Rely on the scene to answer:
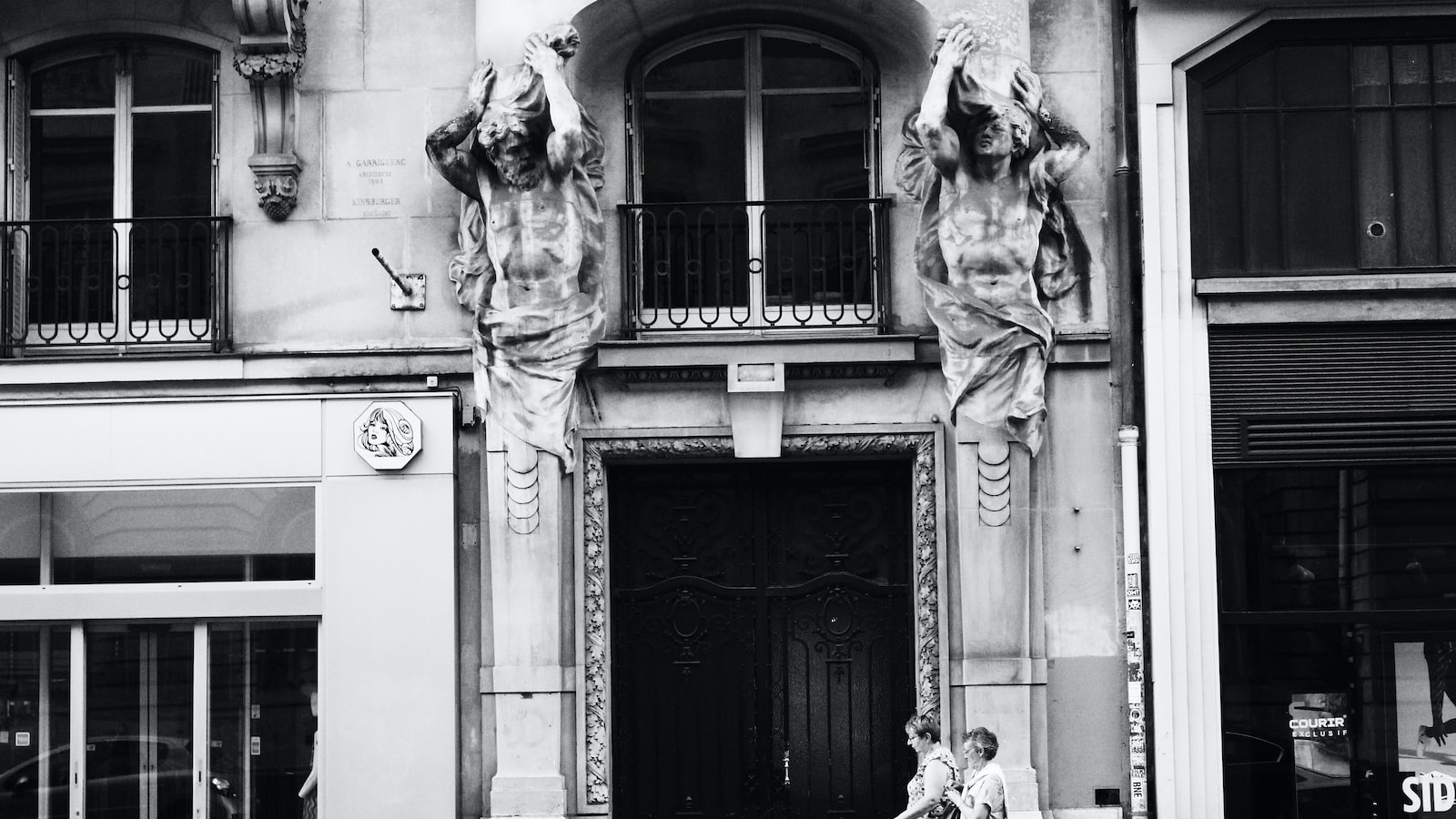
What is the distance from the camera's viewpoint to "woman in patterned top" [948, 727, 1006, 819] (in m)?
10.1

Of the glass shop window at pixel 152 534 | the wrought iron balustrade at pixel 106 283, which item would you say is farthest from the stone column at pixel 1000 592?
the wrought iron balustrade at pixel 106 283

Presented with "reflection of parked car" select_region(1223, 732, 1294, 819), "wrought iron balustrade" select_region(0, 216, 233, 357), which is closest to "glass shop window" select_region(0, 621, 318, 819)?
"wrought iron balustrade" select_region(0, 216, 233, 357)

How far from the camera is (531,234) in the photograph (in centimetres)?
1238

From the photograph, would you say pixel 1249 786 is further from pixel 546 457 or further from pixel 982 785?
pixel 546 457

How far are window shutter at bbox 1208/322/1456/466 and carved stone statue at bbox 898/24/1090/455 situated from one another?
4.45 feet

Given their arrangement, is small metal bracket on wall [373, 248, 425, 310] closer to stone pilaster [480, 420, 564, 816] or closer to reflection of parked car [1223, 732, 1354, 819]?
stone pilaster [480, 420, 564, 816]

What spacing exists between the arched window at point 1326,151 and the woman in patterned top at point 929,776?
4.13 metres

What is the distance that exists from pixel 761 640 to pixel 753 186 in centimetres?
323

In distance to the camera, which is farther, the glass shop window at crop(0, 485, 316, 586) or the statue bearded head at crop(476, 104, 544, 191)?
the glass shop window at crop(0, 485, 316, 586)

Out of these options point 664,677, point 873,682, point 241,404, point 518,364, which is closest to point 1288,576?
point 873,682

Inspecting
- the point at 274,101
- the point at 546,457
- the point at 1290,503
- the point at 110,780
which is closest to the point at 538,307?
the point at 546,457

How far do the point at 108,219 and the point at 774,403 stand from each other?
4.92m

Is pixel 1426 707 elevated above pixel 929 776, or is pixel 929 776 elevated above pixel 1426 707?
pixel 1426 707

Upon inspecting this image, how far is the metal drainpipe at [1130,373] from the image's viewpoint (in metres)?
12.2
